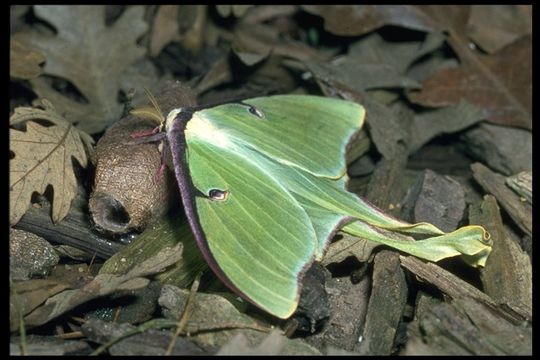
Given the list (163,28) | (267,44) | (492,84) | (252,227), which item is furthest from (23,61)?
(492,84)

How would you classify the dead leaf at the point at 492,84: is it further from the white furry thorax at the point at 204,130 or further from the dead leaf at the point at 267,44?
the white furry thorax at the point at 204,130

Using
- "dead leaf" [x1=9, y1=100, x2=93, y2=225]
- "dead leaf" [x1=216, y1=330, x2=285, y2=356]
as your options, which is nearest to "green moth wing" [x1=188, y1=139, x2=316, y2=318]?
"dead leaf" [x1=216, y1=330, x2=285, y2=356]

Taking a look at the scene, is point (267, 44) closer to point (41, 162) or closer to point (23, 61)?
point (23, 61)

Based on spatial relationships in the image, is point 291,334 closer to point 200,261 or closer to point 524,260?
point 200,261

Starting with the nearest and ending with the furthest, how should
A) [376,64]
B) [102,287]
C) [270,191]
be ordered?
[102,287]
[270,191]
[376,64]

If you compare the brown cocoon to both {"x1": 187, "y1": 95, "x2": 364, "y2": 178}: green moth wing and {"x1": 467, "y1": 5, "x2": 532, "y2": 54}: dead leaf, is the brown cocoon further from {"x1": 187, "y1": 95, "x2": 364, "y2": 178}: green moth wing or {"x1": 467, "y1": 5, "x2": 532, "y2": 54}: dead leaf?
{"x1": 467, "y1": 5, "x2": 532, "y2": 54}: dead leaf
